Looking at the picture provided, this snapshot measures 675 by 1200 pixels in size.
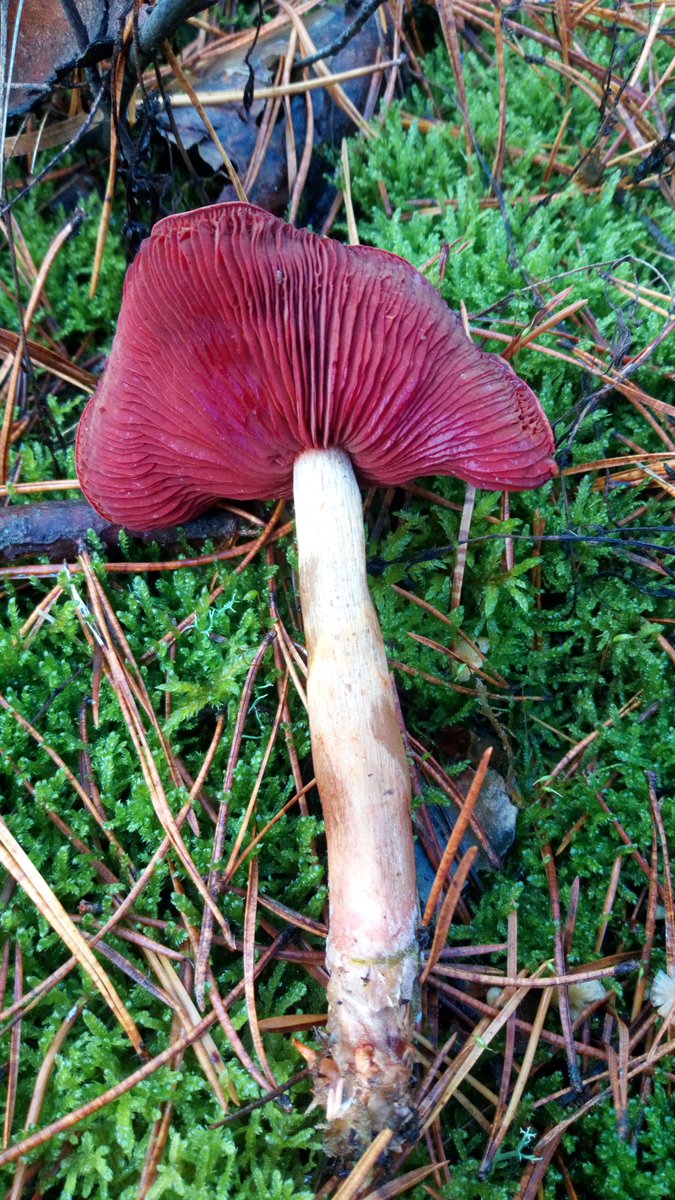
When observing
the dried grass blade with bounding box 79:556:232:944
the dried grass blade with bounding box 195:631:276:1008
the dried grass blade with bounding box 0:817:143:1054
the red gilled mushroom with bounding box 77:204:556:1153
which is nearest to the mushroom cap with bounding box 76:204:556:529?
the red gilled mushroom with bounding box 77:204:556:1153

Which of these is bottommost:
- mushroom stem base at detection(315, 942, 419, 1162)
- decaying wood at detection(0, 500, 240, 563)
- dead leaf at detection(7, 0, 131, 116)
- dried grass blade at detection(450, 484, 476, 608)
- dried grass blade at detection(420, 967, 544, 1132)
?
dried grass blade at detection(420, 967, 544, 1132)

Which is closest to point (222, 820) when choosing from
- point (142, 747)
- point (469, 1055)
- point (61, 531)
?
point (142, 747)

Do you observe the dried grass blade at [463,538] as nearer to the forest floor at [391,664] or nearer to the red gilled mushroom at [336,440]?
the forest floor at [391,664]

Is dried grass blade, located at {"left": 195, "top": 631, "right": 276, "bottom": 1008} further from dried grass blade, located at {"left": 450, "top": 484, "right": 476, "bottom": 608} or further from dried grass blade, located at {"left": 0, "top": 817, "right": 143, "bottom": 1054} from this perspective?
dried grass blade, located at {"left": 450, "top": 484, "right": 476, "bottom": 608}

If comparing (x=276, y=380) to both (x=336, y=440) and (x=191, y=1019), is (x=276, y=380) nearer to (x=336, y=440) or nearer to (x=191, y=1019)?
(x=336, y=440)

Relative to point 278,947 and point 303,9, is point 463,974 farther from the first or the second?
point 303,9

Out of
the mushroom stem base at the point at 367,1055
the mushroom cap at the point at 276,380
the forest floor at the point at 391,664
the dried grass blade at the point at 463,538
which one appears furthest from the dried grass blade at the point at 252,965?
the mushroom cap at the point at 276,380

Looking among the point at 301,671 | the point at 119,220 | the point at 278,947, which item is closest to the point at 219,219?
the point at 301,671
